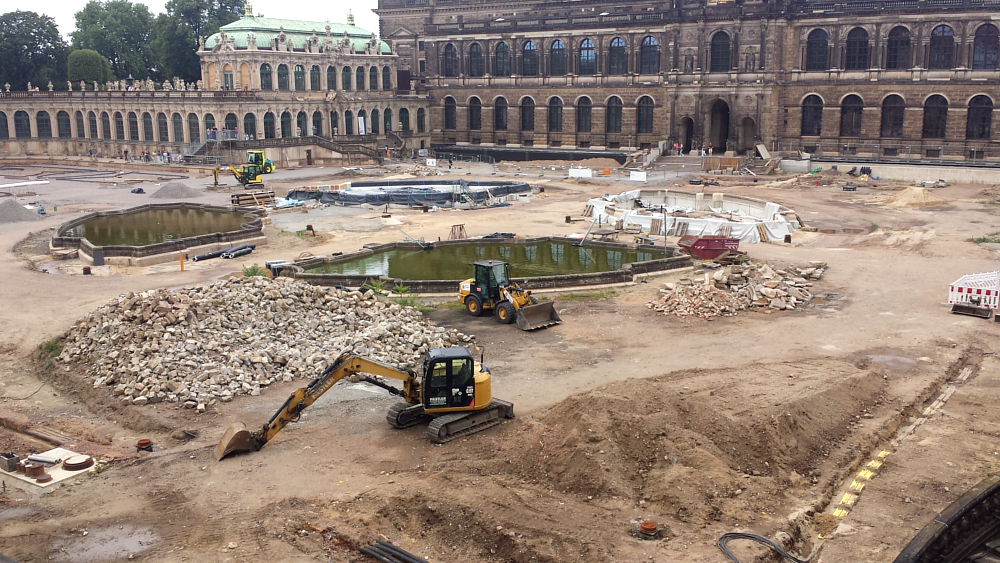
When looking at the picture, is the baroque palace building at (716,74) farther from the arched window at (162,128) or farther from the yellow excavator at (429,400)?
the yellow excavator at (429,400)

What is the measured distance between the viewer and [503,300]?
106ft

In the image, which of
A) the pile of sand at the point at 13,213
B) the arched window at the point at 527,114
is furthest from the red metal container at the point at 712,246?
the arched window at the point at 527,114

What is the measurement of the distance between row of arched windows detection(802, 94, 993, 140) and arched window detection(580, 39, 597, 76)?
21985mm

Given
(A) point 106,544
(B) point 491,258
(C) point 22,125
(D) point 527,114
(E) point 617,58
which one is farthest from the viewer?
(C) point 22,125

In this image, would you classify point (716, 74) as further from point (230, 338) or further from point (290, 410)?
point (290, 410)

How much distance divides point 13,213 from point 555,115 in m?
56.2

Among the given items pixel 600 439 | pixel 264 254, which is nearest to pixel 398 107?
pixel 264 254

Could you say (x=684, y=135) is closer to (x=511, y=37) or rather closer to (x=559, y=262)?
(x=511, y=37)

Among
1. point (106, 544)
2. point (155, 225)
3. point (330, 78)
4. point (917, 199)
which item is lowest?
point (106, 544)

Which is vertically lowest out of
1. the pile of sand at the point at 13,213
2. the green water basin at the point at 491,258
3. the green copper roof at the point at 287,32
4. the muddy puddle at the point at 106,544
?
the muddy puddle at the point at 106,544

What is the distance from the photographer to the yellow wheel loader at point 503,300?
31.6m

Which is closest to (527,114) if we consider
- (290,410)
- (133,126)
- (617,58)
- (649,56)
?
(617,58)

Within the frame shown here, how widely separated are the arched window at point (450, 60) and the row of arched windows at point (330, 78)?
657 cm

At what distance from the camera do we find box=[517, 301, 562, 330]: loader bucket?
3130 cm
